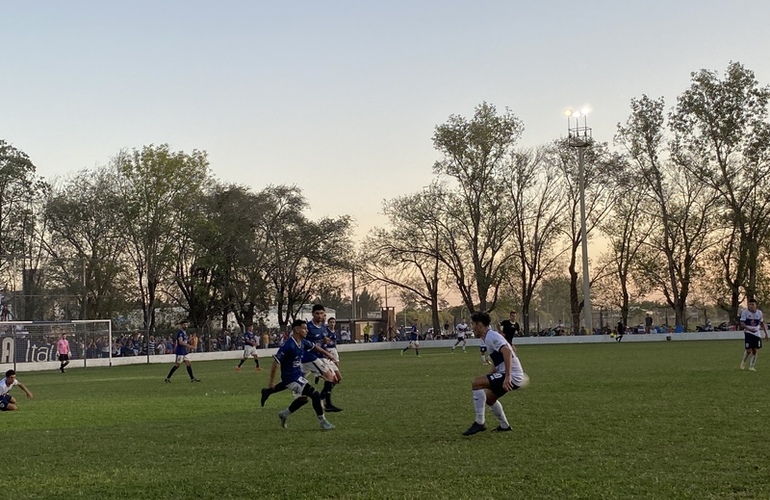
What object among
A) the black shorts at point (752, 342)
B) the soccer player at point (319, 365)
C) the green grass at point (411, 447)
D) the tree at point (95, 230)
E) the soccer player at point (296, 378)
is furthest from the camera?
the tree at point (95, 230)

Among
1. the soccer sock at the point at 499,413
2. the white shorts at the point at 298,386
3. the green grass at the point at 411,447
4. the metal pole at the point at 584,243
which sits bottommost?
the green grass at the point at 411,447

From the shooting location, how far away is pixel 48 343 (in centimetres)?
4028

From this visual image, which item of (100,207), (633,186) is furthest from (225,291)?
(633,186)

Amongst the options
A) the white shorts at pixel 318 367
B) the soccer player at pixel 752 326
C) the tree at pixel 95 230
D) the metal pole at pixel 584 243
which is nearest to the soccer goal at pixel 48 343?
the tree at pixel 95 230

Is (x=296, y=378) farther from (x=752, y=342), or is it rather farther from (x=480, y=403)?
(x=752, y=342)

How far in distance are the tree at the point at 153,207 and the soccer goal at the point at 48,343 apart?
13042mm

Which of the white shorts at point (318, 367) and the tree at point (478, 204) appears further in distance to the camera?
the tree at point (478, 204)

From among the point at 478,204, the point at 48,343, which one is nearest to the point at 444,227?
the point at 478,204

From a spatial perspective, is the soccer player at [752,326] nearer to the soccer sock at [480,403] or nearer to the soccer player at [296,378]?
the soccer sock at [480,403]

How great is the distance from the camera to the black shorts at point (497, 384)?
409 inches

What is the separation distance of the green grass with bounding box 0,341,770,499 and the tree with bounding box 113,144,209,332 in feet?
132

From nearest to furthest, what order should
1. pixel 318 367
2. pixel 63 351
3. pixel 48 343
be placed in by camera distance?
1. pixel 318 367
2. pixel 63 351
3. pixel 48 343

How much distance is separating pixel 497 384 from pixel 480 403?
0.37 m

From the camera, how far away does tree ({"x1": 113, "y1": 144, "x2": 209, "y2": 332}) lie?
56.6 m
